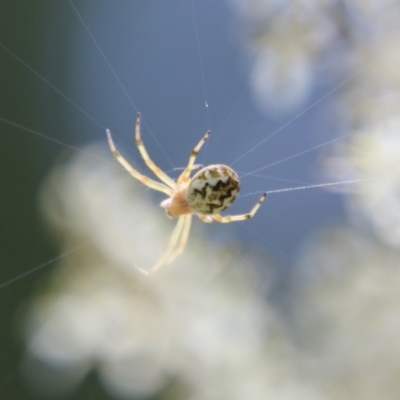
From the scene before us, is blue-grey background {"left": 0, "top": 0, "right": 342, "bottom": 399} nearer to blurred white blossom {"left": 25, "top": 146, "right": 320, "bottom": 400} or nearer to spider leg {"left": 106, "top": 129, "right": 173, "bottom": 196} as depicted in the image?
spider leg {"left": 106, "top": 129, "right": 173, "bottom": 196}

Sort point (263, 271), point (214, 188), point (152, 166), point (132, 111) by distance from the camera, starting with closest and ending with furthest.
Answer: point (263, 271) → point (214, 188) → point (152, 166) → point (132, 111)

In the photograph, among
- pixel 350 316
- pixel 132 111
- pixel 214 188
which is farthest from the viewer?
pixel 132 111

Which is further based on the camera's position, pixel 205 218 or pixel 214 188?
pixel 205 218

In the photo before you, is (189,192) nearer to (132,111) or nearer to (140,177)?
(140,177)

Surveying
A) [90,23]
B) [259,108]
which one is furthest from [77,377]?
[90,23]

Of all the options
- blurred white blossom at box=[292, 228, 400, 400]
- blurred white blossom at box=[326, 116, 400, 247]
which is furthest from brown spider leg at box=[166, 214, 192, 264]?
blurred white blossom at box=[326, 116, 400, 247]

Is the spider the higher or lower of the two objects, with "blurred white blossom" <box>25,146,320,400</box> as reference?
higher

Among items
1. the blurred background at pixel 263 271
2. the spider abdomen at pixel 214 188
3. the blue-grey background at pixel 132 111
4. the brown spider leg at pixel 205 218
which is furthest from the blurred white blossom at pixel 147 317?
the blue-grey background at pixel 132 111

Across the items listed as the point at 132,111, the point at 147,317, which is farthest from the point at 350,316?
the point at 132,111
